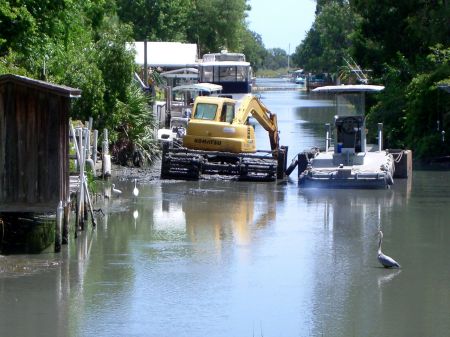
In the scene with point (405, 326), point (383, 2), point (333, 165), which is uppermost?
point (383, 2)

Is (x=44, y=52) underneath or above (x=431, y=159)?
above

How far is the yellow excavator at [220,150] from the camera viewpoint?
32094mm

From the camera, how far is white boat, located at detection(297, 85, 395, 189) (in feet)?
98.4

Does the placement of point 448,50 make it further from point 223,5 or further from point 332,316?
point 223,5

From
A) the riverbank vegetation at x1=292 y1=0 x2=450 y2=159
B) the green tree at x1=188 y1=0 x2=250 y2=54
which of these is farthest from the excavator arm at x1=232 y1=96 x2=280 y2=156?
the green tree at x1=188 y1=0 x2=250 y2=54

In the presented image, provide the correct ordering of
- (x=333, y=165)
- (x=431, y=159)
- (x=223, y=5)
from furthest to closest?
(x=223, y=5), (x=431, y=159), (x=333, y=165)

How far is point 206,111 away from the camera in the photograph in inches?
1336

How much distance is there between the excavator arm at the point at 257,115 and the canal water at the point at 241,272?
5.49 m

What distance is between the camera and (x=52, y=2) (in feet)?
76.5

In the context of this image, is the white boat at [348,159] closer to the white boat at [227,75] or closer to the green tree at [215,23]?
the white boat at [227,75]

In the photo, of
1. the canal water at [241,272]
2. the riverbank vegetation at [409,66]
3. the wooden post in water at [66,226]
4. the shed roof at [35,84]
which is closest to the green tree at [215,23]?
the riverbank vegetation at [409,66]

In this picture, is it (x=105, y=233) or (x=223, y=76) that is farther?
(x=223, y=76)

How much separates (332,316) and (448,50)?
85.0 feet

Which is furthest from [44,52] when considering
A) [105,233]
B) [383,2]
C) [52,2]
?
[383,2]
